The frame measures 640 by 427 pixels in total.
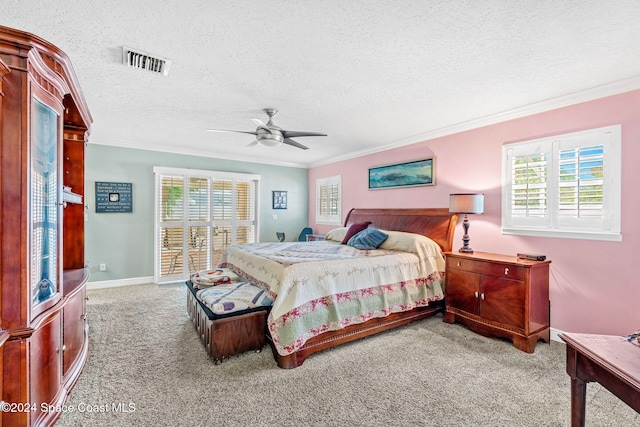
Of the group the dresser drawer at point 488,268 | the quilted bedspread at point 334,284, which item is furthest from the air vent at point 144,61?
the dresser drawer at point 488,268

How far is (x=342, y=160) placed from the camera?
236 inches

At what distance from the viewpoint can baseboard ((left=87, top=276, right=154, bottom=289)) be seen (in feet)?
15.5

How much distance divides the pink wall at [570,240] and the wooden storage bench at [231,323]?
2737 mm

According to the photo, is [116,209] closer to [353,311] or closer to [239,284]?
[239,284]

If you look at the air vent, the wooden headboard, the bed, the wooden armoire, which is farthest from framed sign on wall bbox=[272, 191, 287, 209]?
the wooden armoire

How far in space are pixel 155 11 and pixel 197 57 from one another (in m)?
0.51

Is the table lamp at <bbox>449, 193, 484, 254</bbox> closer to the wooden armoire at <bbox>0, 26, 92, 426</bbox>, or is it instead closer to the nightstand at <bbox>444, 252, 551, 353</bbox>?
the nightstand at <bbox>444, 252, 551, 353</bbox>

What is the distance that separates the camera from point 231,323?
252 centimetres

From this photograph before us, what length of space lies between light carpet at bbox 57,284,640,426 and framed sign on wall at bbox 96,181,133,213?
2444 mm

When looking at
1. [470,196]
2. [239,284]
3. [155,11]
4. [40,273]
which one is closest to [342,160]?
[470,196]

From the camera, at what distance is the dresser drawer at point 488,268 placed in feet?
9.13

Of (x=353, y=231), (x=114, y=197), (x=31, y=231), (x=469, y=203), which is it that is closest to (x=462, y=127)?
(x=469, y=203)

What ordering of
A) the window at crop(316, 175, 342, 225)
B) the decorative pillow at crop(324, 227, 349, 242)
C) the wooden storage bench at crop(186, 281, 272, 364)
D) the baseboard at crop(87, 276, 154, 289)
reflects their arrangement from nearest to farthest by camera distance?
1. the wooden storage bench at crop(186, 281, 272, 364)
2. the baseboard at crop(87, 276, 154, 289)
3. the decorative pillow at crop(324, 227, 349, 242)
4. the window at crop(316, 175, 342, 225)

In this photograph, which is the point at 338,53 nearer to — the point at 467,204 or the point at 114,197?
the point at 467,204
